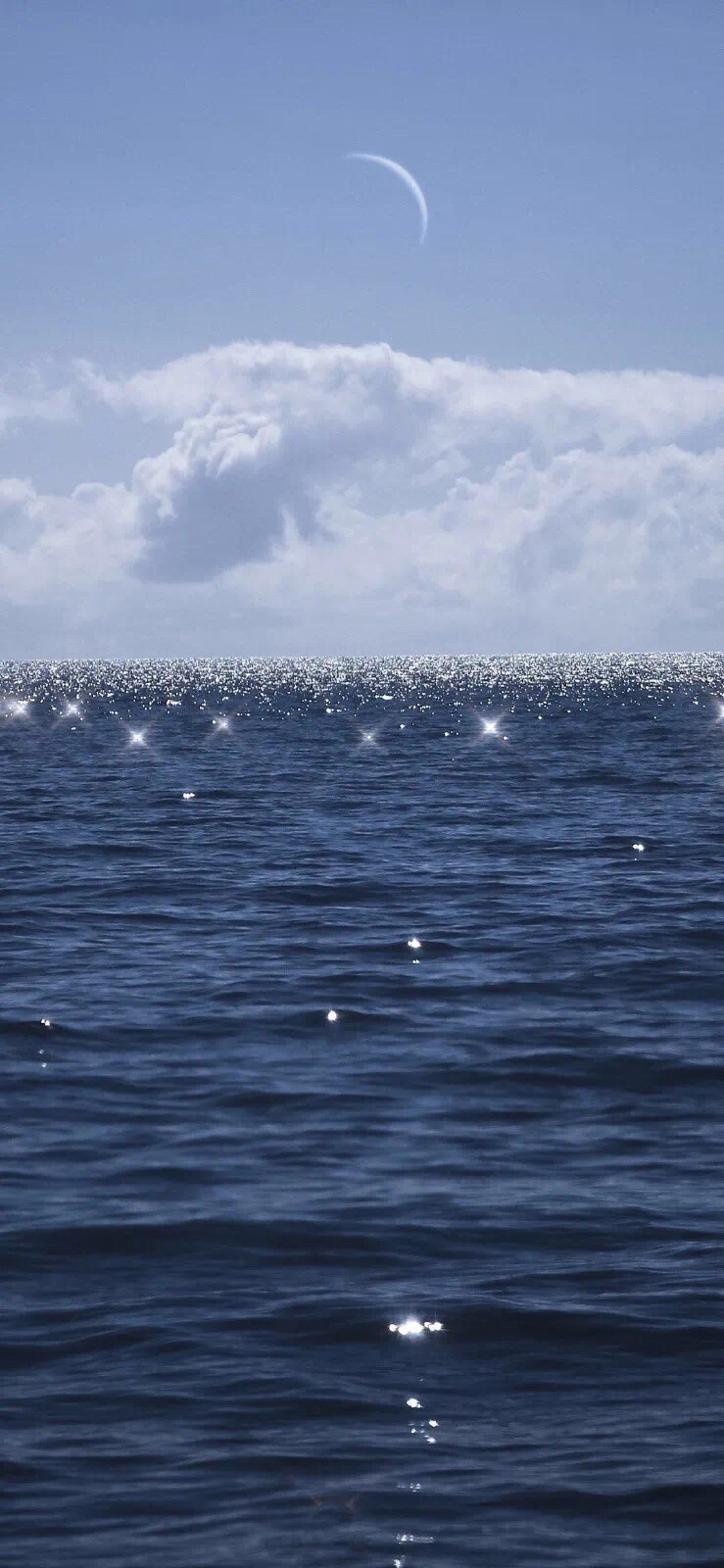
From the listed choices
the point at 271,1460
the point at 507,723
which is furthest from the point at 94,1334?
the point at 507,723

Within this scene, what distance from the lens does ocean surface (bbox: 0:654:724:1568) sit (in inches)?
309

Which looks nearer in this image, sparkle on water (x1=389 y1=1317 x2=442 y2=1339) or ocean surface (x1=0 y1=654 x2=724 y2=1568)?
ocean surface (x1=0 y1=654 x2=724 y2=1568)

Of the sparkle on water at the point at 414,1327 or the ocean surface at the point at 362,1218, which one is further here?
the sparkle on water at the point at 414,1327

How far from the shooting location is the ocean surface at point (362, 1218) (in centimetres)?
786

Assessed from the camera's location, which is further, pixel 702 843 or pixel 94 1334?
pixel 702 843

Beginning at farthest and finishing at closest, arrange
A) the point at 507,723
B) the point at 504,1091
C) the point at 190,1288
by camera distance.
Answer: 1. the point at 507,723
2. the point at 504,1091
3. the point at 190,1288

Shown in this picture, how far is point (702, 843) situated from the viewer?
115 ft

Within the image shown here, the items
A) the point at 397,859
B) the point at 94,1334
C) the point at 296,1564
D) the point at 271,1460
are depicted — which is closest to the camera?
the point at 296,1564

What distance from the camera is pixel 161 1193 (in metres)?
12.3

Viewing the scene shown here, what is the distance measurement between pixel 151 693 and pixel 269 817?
481ft

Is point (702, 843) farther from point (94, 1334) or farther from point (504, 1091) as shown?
point (94, 1334)

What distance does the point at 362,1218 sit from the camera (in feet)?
38.6

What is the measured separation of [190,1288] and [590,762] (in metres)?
53.4

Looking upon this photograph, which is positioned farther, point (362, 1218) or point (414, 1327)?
point (362, 1218)
